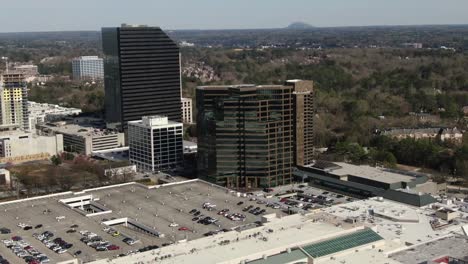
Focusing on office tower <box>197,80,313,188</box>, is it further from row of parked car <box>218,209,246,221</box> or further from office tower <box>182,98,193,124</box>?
office tower <box>182,98,193,124</box>

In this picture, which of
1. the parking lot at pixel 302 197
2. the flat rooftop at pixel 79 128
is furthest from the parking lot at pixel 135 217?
the flat rooftop at pixel 79 128

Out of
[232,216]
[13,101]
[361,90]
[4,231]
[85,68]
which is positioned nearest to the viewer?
[4,231]

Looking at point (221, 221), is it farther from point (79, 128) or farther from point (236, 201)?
point (79, 128)

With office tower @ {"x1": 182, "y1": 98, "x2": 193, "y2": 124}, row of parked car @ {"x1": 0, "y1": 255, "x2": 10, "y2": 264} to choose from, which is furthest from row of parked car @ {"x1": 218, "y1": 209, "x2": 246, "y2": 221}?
office tower @ {"x1": 182, "y1": 98, "x2": 193, "y2": 124}

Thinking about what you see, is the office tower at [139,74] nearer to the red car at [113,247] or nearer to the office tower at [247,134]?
the office tower at [247,134]

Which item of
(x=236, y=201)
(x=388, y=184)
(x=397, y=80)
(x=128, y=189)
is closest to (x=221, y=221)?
(x=236, y=201)

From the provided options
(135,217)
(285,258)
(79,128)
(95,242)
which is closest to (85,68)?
(79,128)

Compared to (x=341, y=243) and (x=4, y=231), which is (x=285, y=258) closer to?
(x=341, y=243)
